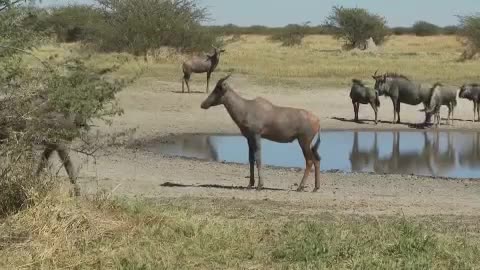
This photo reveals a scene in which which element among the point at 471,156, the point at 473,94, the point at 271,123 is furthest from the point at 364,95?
the point at 271,123

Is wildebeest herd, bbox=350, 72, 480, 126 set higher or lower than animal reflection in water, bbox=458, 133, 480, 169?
higher

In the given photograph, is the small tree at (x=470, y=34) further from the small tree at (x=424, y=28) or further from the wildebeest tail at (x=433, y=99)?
the small tree at (x=424, y=28)

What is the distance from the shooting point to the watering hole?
1911 centimetres

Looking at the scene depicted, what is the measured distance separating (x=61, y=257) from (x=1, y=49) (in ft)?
7.60

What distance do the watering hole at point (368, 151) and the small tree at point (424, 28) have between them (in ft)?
330

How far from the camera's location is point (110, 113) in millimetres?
9031

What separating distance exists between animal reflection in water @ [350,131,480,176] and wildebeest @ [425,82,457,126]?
2.68 metres

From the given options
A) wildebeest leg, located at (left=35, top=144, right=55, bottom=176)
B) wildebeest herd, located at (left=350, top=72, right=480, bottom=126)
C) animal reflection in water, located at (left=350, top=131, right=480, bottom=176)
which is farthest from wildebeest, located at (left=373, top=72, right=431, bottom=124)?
wildebeest leg, located at (left=35, top=144, right=55, bottom=176)

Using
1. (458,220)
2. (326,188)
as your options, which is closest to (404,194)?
(326,188)

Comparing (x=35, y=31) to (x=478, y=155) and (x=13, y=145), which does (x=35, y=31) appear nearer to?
(x=13, y=145)

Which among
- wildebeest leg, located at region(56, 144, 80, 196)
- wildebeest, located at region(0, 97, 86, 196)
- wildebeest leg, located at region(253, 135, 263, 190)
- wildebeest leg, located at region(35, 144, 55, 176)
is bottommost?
wildebeest leg, located at region(253, 135, 263, 190)

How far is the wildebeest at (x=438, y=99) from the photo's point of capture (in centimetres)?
2714

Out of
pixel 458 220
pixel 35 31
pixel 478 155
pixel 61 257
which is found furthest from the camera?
pixel 478 155

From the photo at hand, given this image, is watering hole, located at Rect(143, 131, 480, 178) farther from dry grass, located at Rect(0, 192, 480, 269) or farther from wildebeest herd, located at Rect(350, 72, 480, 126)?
dry grass, located at Rect(0, 192, 480, 269)
